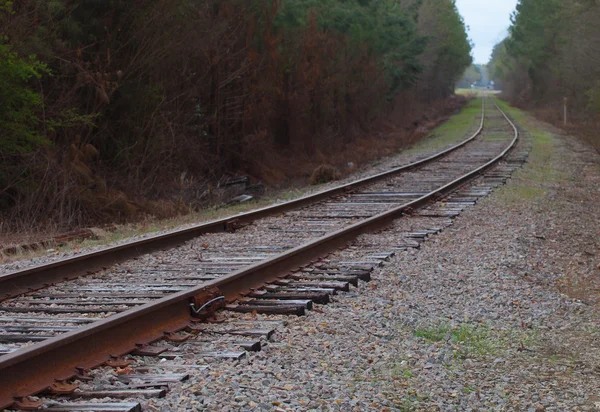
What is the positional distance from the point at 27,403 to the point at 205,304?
2.06 m

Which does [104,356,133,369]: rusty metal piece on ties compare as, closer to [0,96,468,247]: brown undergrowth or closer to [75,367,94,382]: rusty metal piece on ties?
[75,367,94,382]: rusty metal piece on ties

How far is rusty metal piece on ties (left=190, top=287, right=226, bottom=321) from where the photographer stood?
19.5 ft

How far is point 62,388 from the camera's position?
4344mm

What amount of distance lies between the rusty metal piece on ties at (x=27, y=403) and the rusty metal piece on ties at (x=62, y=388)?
0.16 meters

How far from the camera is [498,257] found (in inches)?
353

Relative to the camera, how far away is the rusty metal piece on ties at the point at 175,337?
5.44 m

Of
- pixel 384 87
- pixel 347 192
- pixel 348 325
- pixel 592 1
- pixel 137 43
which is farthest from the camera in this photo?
pixel 384 87

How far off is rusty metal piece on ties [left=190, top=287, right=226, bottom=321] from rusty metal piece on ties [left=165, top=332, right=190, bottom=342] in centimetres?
35

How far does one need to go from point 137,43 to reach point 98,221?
217 inches

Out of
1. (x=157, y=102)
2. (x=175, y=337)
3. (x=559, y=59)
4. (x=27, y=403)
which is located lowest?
(x=175, y=337)

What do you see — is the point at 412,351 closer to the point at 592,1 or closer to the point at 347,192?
the point at 347,192

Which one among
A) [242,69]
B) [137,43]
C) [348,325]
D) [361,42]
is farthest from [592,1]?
[348,325]

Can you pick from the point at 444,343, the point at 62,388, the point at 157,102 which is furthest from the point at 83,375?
the point at 157,102

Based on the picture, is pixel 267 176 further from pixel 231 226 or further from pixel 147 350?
pixel 147 350
